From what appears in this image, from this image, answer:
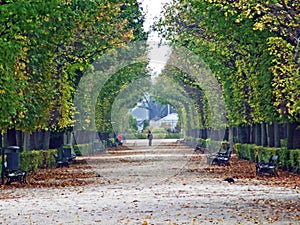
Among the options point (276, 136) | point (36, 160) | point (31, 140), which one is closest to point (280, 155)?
point (276, 136)

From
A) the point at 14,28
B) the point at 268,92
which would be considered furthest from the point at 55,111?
the point at 14,28

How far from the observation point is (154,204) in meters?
19.8

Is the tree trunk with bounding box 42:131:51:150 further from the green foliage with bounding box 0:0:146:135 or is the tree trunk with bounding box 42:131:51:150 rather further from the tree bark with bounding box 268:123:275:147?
the tree bark with bounding box 268:123:275:147

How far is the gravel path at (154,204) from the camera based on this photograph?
54.1ft

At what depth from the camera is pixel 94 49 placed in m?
44.3

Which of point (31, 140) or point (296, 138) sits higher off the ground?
point (31, 140)

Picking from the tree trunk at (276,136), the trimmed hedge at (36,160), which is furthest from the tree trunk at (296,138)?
the trimmed hedge at (36,160)

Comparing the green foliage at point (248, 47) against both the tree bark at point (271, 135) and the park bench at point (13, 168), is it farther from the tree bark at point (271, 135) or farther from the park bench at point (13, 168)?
the park bench at point (13, 168)

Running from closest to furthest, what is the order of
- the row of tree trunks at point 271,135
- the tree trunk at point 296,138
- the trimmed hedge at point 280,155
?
1. the trimmed hedge at point 280,155
2. the tree trunk at point 296,138
3. the row of tree trunks at point 271,135

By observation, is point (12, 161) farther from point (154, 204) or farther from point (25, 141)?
point (25, 141)

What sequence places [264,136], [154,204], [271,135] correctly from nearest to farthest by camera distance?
[154,204] → [271,135] → [264,136]

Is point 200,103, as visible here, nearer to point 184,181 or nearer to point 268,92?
point 268,92

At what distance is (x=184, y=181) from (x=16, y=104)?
6510mm

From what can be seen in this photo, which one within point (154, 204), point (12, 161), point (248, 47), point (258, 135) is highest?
point (248, 47)
